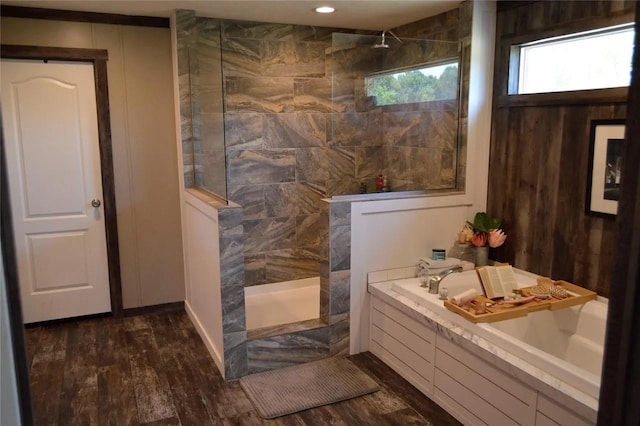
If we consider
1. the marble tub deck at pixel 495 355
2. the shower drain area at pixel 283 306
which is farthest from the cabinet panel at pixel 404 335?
the shower drain area at pixel 283 306

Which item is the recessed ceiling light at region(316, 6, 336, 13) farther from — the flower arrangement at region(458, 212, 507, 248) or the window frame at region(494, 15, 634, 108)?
the flower arrangement at region(458, 212, 507, 248)

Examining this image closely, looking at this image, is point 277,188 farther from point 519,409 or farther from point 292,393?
point 519,409

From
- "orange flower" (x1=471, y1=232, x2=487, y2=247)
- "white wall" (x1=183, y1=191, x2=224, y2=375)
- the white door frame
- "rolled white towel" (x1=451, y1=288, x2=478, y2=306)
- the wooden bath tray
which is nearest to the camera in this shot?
the wooden bath tray

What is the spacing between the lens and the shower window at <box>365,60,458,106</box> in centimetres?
362

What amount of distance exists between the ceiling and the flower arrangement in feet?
5.03

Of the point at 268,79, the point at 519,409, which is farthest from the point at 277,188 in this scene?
the point at 519,409

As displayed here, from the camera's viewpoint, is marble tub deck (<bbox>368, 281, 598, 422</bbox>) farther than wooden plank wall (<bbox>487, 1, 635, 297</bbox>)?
No

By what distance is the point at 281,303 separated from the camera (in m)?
4.09

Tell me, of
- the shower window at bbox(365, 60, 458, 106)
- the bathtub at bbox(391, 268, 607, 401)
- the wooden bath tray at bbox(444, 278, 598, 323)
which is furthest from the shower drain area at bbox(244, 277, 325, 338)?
the shower window at bbox(365, 60, 458, 106)

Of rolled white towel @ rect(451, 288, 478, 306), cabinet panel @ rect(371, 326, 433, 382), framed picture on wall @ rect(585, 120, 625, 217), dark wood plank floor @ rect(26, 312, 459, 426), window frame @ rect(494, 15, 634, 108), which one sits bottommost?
dark wood plank floor @ rect(26, 312, 459, 426)

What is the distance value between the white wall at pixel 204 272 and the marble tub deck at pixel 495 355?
107cm

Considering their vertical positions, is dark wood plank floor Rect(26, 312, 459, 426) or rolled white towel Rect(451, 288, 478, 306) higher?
rolled white towel Rect(451, 288, 478, 306)

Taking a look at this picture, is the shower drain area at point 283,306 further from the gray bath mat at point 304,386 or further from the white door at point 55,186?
the white door at point 55,186

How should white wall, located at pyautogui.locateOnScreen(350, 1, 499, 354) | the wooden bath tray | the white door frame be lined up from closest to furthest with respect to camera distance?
the wooden bath tray < white wall, located at pyautogui.locateOnScreen(350, 1, 499, 354) < the white door frame
